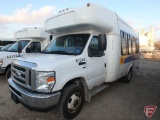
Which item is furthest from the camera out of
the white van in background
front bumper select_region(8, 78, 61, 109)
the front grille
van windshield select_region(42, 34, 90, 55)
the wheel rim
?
the white van in background

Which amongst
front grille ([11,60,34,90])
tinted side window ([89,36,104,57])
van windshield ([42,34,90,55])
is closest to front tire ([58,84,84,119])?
front grille ([11,60,34,90])

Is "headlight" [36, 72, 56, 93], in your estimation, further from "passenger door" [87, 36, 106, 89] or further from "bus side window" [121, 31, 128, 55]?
"bus side window" [121, 31, 128, 55]

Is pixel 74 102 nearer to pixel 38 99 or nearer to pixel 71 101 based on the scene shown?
pixel 71 101

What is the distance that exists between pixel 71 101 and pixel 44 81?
1010 mm

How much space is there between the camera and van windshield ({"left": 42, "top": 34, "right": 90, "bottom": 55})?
14.1 ft

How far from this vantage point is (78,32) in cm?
483

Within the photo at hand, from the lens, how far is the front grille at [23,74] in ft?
11.0

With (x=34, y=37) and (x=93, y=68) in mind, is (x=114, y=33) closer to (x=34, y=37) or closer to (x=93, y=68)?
(x=93, y=68)

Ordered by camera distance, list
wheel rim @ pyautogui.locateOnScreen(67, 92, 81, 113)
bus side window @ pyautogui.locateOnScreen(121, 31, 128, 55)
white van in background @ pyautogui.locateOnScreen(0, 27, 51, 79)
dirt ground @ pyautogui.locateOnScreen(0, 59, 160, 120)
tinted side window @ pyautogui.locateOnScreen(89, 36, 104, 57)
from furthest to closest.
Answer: white van in background @ pyautogui.locateOnScreen(0, 27, 51, 79), bus side window @ pyautogui.locateOnScreen(121, 31, 128, 55), tinted side window @ pyautogui.locateOnScreen(89, 36, 104, 57), dirt ground @ pyautogui.locateOnScreen(0, 59, 160, 120), wheel rim @ pyautogui.locateOnScreen(67, 92, 81, 113)

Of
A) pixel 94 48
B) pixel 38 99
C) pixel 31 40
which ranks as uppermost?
pixel 31 40

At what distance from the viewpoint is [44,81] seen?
3.27 m

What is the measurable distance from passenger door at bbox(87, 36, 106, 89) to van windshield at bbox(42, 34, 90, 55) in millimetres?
258

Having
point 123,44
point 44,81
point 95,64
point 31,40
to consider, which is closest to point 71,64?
point 44,81

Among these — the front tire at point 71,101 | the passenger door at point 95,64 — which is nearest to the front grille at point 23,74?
the front tire at point 71,101
